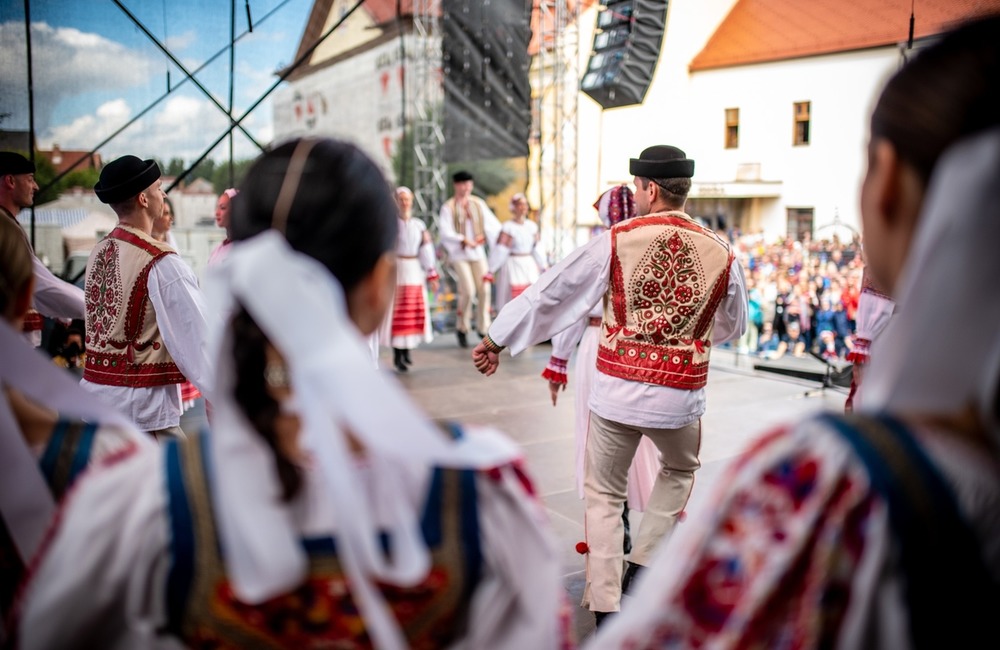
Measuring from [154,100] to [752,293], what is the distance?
6.37m

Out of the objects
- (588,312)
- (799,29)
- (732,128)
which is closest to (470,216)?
(588,312)

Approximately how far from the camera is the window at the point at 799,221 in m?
20.4

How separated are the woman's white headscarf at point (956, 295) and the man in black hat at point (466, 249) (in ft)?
26.1

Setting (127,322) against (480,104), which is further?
(480,104)

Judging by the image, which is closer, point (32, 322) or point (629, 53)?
point (32, 322)

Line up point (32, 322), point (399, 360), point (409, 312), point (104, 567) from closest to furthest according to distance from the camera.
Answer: point (104, 567) → point (32, 322) → point (409, 312) → point (399, 360)

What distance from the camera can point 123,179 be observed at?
273 centimetres

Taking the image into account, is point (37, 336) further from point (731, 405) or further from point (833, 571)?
point (731, 405)

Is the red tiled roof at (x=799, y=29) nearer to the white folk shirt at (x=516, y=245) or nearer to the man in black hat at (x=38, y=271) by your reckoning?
the white folk shirt at (x=516, y=245)

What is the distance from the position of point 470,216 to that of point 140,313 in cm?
626

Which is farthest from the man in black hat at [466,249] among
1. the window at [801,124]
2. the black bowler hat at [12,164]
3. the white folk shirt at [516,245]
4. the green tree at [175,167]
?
the window at [801,124]

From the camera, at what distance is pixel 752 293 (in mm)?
9008

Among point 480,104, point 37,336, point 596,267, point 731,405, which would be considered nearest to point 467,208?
point 480,104

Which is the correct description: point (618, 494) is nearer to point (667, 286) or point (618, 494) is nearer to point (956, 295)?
point (667, 286)
